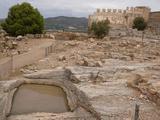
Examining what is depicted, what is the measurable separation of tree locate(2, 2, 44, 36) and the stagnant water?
691 inches

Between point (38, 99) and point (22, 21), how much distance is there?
2002cm

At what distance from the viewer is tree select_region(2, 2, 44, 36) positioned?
109ft

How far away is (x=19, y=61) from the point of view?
62.8 feet

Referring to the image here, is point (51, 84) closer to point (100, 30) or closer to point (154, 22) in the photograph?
point (100, 30)

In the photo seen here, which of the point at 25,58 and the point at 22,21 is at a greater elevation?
the point at 22,21

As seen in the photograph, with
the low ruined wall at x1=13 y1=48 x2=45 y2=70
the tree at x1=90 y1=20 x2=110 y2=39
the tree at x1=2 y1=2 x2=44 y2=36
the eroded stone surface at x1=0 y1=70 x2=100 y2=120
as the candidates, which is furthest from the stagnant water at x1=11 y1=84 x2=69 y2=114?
the tree at x1=90 y1=20 x2=110 y2=39

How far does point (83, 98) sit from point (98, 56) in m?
10.2

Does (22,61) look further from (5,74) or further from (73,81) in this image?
(73,81)

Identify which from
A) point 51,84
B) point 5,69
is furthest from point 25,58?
point 51,84

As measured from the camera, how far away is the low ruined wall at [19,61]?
1686 cm

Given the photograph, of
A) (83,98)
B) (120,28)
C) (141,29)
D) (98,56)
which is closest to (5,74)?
(83,98)

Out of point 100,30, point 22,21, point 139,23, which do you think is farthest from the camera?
point 139,23

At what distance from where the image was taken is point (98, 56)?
23078mm

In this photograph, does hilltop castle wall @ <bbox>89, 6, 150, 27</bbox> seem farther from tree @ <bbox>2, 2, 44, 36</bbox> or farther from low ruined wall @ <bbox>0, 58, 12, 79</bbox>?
low ruined wall @ <bbox>0, 58, 12, 79</bbox>
